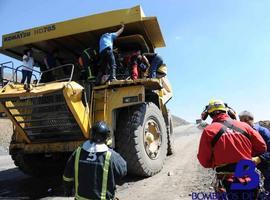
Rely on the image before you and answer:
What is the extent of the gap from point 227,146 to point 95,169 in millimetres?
1287

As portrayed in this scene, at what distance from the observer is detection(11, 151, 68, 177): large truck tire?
813 cm

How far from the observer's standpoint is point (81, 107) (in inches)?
273

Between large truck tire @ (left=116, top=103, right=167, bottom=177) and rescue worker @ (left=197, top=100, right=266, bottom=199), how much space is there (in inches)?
127

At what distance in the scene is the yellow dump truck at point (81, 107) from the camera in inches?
275

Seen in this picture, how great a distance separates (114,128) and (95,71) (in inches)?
50.8

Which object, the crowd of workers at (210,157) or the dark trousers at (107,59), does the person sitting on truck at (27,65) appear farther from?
the crowd of workers at (210,157)

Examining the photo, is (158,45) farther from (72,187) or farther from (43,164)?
(72,187)

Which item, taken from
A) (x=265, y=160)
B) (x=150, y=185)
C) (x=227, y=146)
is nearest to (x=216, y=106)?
(x=227, y=146)

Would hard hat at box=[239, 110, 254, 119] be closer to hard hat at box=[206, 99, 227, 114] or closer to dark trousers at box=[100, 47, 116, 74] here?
hard hat at box=[206, 99, 227, 114]

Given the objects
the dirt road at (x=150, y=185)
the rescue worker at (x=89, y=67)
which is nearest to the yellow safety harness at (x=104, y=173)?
the dirt road at (x=150, y=185)

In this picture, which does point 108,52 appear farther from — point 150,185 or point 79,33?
point 150,185

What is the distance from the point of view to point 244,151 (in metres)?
3.93

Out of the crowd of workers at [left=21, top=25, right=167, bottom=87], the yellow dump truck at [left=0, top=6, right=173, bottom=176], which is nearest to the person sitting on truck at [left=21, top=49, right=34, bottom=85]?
the crowd of workers at [left=21, top=25, right=167, bottom=87]

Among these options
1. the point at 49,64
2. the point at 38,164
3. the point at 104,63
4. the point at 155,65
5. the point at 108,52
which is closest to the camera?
the point at 108,52
